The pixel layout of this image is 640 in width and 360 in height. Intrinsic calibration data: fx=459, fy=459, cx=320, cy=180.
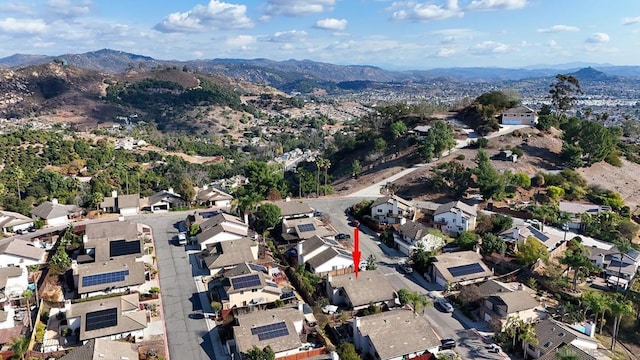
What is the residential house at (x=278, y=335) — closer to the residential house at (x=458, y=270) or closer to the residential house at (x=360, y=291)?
the residential house at (x=360, y=291)

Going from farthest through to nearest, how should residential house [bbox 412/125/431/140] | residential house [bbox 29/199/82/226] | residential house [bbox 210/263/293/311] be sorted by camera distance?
residential house [bbox 412/125/431/140]
residential house [bbox 29/199/82/226]
residential house [bbox 210/263/293/311]

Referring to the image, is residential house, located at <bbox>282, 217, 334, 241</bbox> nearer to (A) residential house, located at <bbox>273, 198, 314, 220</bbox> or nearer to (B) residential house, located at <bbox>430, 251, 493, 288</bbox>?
(A) residential house, located at <bbox>273, 198, 314, 220</bbox>

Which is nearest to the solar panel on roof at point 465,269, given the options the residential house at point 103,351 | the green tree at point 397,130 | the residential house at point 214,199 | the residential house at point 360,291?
the residential house at point 360,291

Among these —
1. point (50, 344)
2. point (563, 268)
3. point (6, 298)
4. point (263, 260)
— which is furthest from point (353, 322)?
point (6, 298)

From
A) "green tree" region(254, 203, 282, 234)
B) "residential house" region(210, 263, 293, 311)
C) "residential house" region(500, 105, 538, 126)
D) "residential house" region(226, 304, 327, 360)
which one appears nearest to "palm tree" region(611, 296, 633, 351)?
"residential house" region(226, 304, 327, 360)

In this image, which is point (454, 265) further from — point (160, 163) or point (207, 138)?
point (207, 138)
